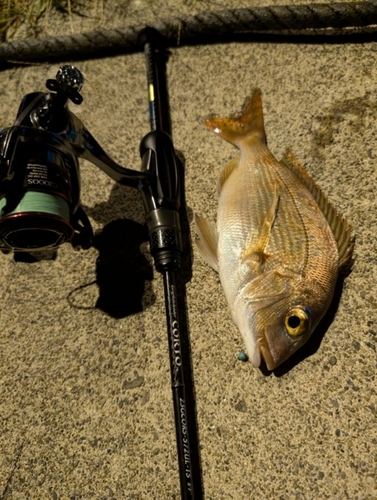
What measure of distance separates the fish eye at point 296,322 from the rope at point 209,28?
1621mm

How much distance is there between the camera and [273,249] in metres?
1.65

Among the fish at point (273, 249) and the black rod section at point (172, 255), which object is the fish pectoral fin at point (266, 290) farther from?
the black rod section at point (172, 255)

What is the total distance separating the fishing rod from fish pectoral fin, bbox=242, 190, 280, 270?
30 centimetres

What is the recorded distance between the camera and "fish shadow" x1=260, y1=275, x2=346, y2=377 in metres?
1.66

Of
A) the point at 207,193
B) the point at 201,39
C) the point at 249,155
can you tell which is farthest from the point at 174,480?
the point at 201,39

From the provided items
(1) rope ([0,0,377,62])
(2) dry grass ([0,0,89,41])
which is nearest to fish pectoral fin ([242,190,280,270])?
(1) rope ([0,0,377,62])

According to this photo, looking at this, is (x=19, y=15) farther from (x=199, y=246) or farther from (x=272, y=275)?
(x=272, y=275)

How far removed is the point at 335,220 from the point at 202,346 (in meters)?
0.78

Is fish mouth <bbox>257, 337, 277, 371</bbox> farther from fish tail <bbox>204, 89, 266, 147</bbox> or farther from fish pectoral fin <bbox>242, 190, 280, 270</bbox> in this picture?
fish tail <bbox>204, 89, 266, 147</bbox>

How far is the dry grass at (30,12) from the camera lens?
2.83 meters

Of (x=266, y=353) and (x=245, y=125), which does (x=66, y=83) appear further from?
(x=266, y=353)

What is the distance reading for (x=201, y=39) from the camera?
2.51 m

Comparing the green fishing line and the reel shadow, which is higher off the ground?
the green fishing line

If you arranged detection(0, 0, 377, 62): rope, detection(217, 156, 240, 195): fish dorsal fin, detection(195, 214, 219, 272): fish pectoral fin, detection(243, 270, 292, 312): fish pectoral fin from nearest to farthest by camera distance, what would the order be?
detection(243, 270, 292, 312): fish pectoral fin < detection(195, 214, 219, 272): fish pectoral fin < detection(217, 156, 240, 195): fish dorsal fin < detection(0, 0, 377, 62): rope
